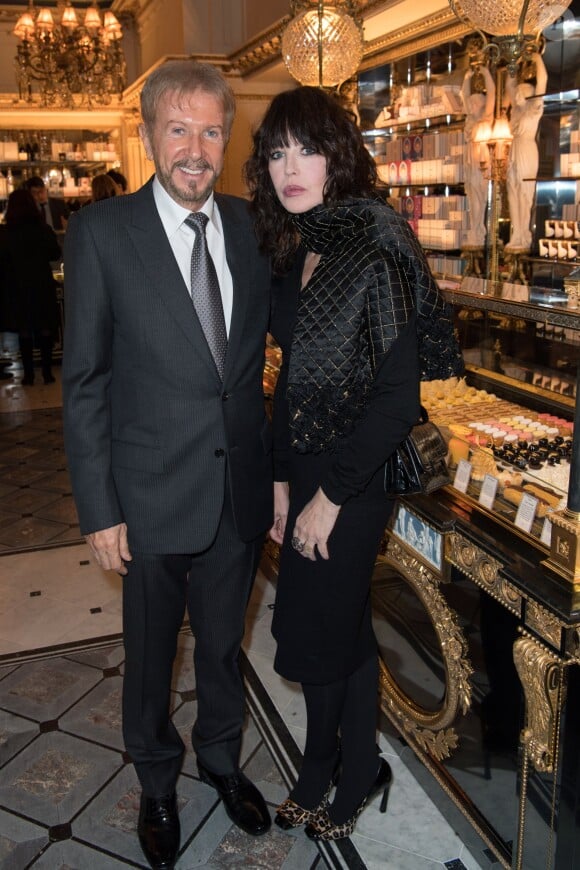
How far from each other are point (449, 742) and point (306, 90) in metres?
1.59

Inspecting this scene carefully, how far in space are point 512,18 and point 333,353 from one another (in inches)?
49.5

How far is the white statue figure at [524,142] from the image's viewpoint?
4.86 m

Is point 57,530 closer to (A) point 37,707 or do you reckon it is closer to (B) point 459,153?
(A) point 37,707

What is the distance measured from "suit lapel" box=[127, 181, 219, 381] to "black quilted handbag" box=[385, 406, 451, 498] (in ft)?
1.57

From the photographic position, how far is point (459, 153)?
568 cm

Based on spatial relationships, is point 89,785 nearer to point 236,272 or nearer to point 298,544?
point 298,544

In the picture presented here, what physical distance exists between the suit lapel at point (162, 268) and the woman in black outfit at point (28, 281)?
20.1 feet

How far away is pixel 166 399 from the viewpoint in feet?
5.94

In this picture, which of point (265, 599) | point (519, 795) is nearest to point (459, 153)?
point (265, 599)

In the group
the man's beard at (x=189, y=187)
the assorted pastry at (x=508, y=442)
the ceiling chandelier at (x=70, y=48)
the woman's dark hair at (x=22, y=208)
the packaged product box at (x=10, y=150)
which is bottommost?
the assorted pastry at (x=508, y=442)

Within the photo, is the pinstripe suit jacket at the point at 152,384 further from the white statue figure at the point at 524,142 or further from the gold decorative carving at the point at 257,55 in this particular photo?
the gold decorative carving at the point at 257,55

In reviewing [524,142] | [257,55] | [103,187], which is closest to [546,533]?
[524,142]

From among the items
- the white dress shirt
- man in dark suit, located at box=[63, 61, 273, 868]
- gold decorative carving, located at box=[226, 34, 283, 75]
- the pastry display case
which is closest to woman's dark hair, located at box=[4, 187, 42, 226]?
gold decorative carving, located at box=[226, 34, 283, 75]

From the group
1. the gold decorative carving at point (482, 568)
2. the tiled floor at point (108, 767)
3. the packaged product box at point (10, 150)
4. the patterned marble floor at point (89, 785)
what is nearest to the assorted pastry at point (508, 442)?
the gold decorative carving at point (482, 568)
